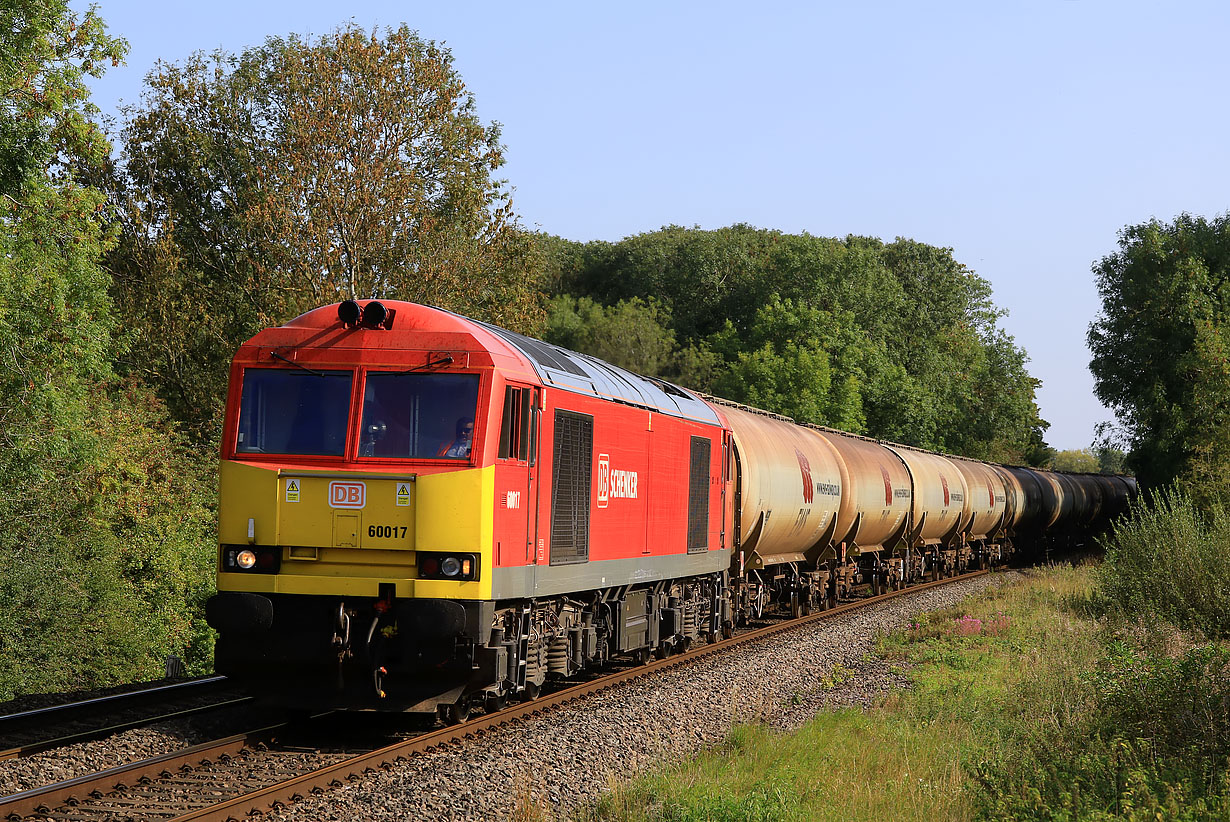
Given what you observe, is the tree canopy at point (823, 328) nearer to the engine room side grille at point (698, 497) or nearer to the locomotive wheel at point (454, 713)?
the engine room side grille at point (698, 497)

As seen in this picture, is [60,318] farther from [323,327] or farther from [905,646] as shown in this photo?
[905,646]

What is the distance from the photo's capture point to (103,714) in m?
11.1

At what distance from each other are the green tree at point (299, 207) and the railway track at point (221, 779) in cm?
2194

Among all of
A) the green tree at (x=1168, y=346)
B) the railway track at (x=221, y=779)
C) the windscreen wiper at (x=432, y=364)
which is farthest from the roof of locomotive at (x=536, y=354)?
the green tree at (x=1168, y=346)

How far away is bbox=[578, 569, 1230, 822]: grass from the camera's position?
25.6 ft

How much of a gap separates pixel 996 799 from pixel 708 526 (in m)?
9.77

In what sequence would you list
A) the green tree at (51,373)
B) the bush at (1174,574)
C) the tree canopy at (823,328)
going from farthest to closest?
the tree canopy at (823,328) → the green tree at (51,373) → the bush at (1174,574)

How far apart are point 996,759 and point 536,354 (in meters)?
5.75

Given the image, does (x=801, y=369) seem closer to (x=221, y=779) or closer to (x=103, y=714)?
(x=103, y=714)

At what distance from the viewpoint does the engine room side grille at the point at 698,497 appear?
1672cm

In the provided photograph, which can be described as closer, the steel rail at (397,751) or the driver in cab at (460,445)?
the steel rail at (397,751)

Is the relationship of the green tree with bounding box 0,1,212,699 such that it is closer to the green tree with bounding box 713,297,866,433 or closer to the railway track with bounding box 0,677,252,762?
the railway track with bounding box 0,677,252,762

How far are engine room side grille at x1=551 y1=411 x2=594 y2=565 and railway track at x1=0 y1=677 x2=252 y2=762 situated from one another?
11.3 ft

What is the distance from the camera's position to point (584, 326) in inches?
2798
